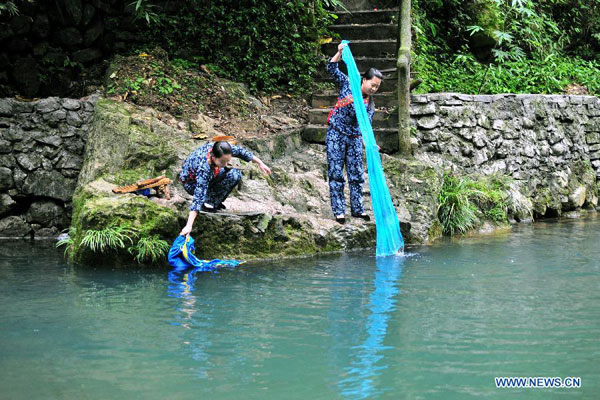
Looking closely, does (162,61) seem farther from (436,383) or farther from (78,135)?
(436,383)

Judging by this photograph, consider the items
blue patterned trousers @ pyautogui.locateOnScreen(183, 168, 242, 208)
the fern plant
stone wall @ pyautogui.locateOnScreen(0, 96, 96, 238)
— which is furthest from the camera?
stone wall @ pyautogui.locateOnScreen(0, 96, 96, 238)

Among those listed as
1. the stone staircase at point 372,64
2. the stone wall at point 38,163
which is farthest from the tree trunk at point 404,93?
the stone wall at point 38,163

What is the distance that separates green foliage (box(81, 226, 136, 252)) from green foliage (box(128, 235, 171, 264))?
0.09 m

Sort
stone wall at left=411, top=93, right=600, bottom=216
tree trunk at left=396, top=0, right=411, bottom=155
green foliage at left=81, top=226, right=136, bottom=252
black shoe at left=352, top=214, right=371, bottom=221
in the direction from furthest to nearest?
1. stone wall at left=411, top=93, right=600, bottom=216
2. tree trunk at left=396, top=0, right=411, bottom=155
3. black shoe at left=352, top=214, right=371, bottom=221
4. green foliage at left=81, top=226, right=136, bottom=252

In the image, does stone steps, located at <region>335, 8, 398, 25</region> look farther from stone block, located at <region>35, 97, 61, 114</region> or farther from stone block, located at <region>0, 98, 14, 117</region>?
stone block, located at <region>0, 98, 14, 117</region>

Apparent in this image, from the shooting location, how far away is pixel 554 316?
425 centimetres

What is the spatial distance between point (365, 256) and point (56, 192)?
161 inches

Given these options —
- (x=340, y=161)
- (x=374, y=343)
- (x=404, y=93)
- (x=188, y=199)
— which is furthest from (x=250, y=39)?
(x=374, y=343)

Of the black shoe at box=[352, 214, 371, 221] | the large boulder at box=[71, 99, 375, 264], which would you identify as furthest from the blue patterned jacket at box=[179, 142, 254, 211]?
the black shoe at box=[352, 214, 371, 221]

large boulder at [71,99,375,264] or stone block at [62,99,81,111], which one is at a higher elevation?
stone block at [62,99,81,111]

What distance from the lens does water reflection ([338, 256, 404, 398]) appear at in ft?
10.3

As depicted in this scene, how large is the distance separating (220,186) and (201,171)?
441 millimetres

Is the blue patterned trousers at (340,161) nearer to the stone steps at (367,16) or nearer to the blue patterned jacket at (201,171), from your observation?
the blue patterned jacket at (201,171)

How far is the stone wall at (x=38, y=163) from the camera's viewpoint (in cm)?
823
